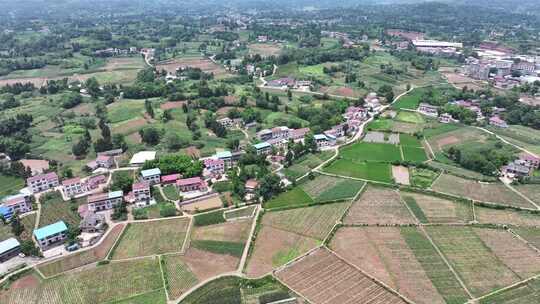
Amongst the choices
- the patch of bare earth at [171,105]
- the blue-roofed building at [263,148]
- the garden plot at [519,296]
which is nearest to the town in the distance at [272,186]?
the garden plot at [519,296]

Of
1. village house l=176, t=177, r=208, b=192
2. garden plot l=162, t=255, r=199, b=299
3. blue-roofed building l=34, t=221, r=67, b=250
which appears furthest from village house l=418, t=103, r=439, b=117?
blue-roofed building l=34, t=221, r=67, b=250

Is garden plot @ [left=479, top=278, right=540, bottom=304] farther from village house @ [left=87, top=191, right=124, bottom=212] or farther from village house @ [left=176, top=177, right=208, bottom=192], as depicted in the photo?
village house @ [left=87, top=191, right=124, bottom=212]

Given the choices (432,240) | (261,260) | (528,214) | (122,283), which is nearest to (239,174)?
(261,260)

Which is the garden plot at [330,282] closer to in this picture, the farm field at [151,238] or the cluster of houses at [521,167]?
the farm field at [151,238]

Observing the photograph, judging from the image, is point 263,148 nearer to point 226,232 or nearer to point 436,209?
point 226,232

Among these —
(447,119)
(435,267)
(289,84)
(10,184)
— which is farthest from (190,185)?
(289,84)

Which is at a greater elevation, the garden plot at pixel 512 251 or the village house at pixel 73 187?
the village house at pixel 73 187
